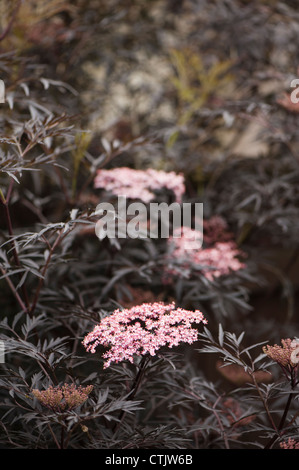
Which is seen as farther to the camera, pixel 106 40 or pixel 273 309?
pixel 273 309

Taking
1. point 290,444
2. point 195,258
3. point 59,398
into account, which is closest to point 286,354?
point 290,444

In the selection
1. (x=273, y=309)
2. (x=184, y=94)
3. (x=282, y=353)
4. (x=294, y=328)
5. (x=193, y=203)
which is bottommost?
(x=273, y=309)

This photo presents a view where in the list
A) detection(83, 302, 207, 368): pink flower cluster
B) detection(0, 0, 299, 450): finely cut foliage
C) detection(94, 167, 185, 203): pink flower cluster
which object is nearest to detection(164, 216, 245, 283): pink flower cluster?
detection(0, 0, 299, 450): finely cut foliage

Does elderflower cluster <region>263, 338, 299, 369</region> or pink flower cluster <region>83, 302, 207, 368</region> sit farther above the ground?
pink flower cluster <region>83, 302, 207, 368</region>

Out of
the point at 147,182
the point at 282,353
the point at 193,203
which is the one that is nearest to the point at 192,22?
the point at 193,203

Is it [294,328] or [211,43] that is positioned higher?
[211,43]

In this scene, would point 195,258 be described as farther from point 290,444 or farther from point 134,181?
point 290,444

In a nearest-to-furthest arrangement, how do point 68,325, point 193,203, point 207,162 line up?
point 68,325 → point 193,203 → point 207,162

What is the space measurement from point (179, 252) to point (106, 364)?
0.53m

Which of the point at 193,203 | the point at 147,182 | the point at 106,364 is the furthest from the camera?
the point at 193,203

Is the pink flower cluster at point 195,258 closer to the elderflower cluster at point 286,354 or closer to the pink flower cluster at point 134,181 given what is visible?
the pink flower cluster at point 134,181

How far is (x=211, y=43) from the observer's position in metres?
1.93

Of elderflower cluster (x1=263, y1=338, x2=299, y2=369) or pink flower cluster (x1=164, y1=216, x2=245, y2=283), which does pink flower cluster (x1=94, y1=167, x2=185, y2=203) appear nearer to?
pink flower cluster (x1=164, y1=216, x2=245, y2=283)
